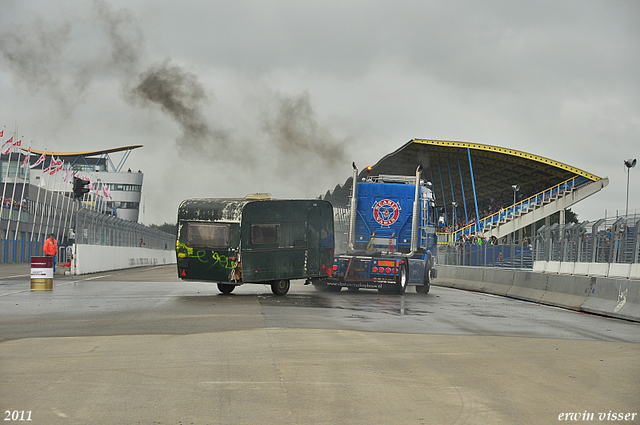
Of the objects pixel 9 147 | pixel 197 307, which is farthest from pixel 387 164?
pixel 197 307

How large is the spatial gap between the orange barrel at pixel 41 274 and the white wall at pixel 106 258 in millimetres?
12432

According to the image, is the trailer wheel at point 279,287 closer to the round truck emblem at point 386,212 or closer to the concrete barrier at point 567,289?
the round truck emblem at point 386,212

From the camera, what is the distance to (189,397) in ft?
23.1

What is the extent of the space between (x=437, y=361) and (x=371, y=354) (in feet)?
2.87

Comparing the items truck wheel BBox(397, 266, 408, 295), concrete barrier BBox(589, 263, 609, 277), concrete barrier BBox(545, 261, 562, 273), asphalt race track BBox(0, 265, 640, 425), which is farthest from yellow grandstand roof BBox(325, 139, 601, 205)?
asphalt race track BBox(0, 265, 640, 425)

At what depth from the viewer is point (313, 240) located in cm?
2192

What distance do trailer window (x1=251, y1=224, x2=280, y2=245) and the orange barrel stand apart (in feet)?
22.4

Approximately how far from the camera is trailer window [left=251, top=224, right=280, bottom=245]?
20.8 meters

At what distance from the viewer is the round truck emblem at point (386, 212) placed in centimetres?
2488

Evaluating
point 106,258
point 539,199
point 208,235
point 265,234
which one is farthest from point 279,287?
point 539,199

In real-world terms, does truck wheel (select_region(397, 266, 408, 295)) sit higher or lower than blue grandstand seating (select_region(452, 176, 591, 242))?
lower

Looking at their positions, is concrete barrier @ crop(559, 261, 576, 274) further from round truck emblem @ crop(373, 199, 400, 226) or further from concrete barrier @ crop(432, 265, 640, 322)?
round truck emblem @ crop(373, 199, 400, 226)

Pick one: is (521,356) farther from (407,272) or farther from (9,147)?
(9,147)

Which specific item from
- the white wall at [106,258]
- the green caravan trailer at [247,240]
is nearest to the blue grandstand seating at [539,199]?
the white wall at [106,258]
